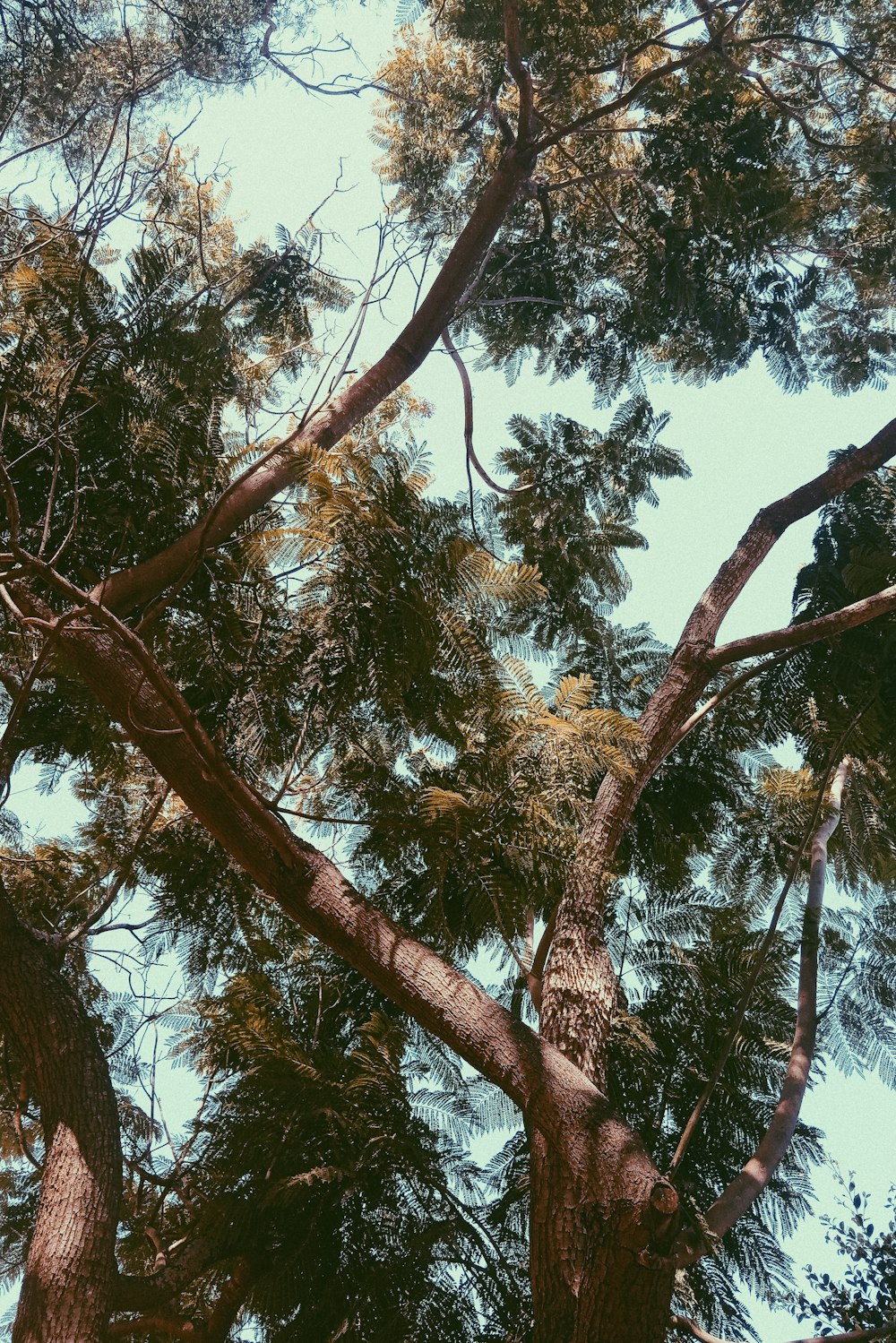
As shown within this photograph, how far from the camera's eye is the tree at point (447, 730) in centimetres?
358

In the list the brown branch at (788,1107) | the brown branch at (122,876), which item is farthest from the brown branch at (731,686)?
the brown branch at (122,876)

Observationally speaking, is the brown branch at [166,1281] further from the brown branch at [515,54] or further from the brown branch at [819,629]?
the brown branch at [515,54]

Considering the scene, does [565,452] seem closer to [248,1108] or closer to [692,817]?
[692,817]

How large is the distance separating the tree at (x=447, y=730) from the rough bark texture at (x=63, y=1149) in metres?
0.01

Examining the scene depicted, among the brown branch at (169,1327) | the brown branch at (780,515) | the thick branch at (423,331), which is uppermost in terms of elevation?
the thick branch at (423,331)

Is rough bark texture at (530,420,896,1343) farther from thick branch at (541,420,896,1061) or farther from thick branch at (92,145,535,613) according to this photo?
thick branch at (92,145,535,613)

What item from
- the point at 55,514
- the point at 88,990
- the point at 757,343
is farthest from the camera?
the point at 757,343

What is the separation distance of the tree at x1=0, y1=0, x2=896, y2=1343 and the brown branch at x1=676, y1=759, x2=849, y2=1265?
0.02m

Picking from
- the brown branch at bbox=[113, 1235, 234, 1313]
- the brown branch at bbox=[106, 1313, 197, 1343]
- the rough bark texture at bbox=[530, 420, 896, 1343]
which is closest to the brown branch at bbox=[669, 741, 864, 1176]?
the rough bark texture at bbox=[530, 420, 896, 1343]

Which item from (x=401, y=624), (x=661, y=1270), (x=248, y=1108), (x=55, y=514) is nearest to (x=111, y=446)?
(x=55, y=514)

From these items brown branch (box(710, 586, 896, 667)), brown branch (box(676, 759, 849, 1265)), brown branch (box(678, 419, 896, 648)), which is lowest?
brown branch (box(676, 759, 849, 1265))

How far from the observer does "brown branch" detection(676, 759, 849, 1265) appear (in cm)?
345

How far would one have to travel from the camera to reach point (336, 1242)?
3.64 meters

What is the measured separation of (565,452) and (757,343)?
116 centimetres
